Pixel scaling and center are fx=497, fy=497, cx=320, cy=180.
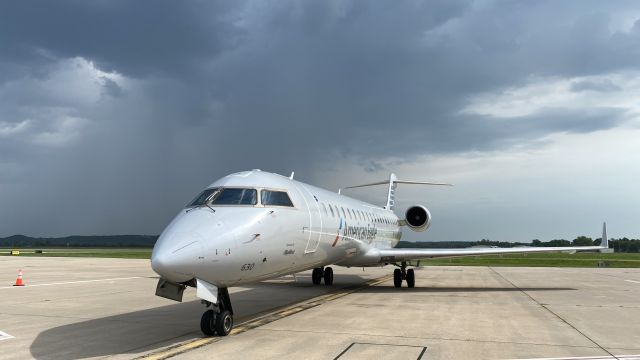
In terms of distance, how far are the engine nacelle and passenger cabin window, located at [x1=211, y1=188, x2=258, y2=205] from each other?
13.8 meters

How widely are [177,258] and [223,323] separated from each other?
1885mm

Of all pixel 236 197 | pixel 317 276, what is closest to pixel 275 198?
pixel 236 197

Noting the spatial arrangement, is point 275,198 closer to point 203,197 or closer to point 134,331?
point 203,197

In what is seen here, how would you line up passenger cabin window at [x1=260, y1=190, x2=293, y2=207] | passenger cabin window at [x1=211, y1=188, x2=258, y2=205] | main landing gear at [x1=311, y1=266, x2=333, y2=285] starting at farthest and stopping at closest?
main landing gear at [x1=311, y1=266, x2=333, y2=285]
passenger cabin window at [x1=260, y1=190, x2=293, y2=207]
passenger cabin window at [x1=211, y1=188, x2=258, y2=205]

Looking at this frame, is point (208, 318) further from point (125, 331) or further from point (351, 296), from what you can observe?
point (351, 296)

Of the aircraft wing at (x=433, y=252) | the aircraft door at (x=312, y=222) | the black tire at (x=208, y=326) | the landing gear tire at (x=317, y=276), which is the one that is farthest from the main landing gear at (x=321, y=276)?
the black tire at (x=208, y=326)

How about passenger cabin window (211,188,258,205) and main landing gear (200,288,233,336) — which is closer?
main landing gear (200,288,233,336)

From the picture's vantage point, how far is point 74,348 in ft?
24.7

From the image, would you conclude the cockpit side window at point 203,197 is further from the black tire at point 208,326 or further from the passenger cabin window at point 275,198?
the black tire at point 208,326

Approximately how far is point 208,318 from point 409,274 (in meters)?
11.7

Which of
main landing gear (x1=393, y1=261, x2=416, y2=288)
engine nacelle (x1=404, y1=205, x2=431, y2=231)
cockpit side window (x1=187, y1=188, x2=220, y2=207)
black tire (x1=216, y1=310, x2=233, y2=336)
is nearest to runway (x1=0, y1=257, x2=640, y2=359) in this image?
black tire (x1=216, y1=310, x2=233, y2=336)

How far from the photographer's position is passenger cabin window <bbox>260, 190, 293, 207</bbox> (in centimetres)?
Result: 924

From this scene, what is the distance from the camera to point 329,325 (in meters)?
9.62

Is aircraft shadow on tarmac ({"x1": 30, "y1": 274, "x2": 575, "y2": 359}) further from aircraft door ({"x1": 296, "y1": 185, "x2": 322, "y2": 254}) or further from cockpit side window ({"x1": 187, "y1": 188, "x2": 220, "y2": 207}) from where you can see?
cockpit side window ({"x1": 187, "y1": 188, "x2": 220, "y2": 207})
